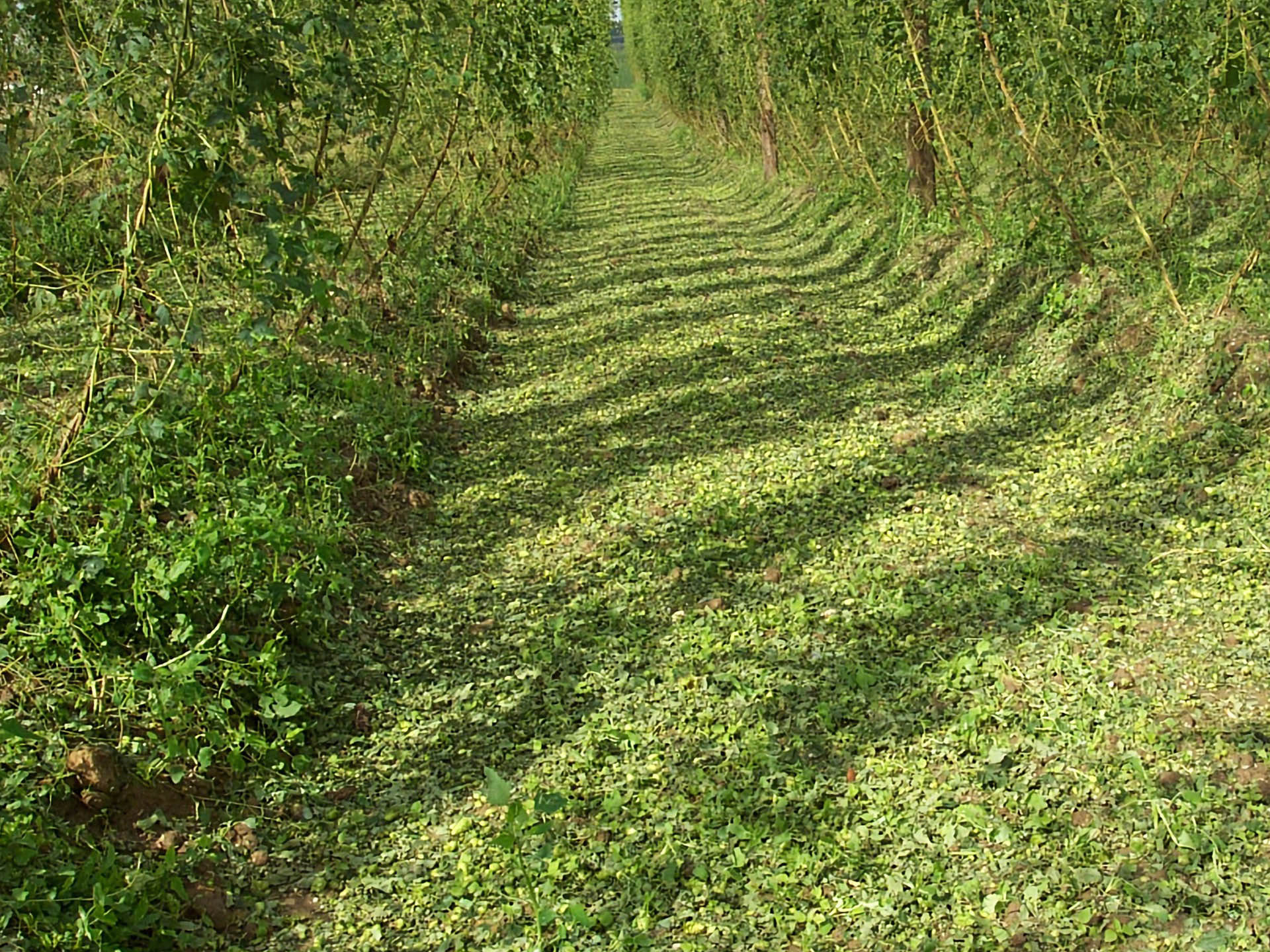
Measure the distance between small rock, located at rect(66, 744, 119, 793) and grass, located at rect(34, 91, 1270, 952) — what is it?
379 millimetres

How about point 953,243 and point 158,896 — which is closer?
point 158,896

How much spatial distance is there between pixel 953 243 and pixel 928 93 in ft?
4.02

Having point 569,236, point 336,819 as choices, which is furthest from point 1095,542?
point 569,236

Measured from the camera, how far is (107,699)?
3.24m

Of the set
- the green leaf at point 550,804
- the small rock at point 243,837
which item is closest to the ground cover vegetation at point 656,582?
the small rock at point 243,837

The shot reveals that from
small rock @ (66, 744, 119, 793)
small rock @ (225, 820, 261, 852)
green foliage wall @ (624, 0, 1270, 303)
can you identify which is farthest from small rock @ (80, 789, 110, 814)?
green foliage wall @ (624, 0, 1270, 303)

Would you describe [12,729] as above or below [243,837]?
above

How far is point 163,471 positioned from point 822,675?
2499mm

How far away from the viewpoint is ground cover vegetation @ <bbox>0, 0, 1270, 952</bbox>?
8.99 feet

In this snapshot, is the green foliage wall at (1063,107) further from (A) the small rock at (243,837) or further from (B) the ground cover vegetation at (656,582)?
(A) the small rock at (243,837)

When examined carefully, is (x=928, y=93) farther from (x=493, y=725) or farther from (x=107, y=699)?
(x=107, y=699)

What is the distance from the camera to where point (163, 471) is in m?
3.93

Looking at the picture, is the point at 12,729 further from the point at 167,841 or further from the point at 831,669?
the point at 831,669

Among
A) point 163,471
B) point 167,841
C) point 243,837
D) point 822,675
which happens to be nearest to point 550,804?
point 243,837
